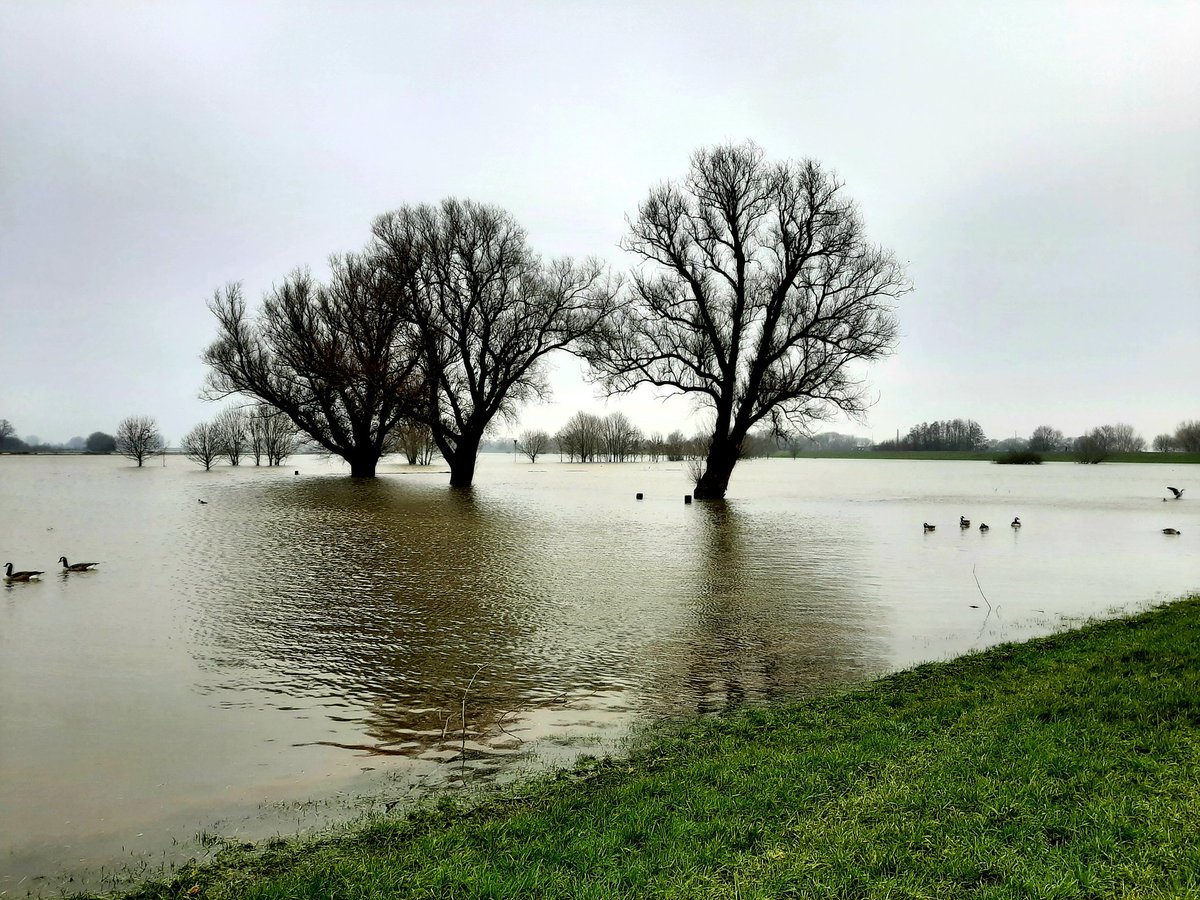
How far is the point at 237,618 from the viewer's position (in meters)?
11.1

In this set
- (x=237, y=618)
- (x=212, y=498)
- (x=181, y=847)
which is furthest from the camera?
(x=212, y=498)

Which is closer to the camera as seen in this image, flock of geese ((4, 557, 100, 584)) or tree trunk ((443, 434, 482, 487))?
flock of geese ((4, 557, 100, 584))

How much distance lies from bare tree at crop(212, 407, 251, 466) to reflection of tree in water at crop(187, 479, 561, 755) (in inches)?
3090

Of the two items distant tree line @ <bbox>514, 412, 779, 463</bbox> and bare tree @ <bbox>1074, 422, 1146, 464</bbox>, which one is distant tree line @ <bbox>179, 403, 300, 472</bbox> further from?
bare tree @ <bbox>1074, 422, 1146, 464</bbox>

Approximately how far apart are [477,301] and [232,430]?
219 ft

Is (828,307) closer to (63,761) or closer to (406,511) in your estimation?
(406,511)

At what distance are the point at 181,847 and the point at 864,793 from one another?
4.45 m

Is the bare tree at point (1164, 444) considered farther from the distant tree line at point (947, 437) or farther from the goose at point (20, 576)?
the goose at point (20, 576)

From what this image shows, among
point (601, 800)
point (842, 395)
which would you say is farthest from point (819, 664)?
point (842, 395)

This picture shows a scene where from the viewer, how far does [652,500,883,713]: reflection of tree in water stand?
779cm

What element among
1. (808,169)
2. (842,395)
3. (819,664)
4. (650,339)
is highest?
(808,169)

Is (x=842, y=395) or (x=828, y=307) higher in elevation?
(x=828, y=307)

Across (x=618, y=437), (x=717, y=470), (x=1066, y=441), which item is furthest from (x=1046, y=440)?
(x=717, y=470)

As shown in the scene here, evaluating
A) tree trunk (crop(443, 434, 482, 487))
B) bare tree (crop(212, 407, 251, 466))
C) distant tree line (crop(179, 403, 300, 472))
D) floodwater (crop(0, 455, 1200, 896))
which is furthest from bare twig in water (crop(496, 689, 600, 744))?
bare tree (crop(212, 407, 251, 466))
